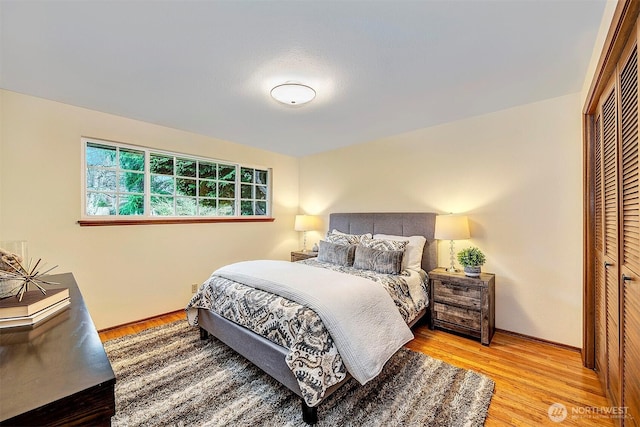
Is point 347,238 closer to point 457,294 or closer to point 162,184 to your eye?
point 457,294

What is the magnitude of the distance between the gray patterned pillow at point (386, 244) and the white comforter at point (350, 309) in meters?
0.81

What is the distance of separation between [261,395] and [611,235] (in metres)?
2.43

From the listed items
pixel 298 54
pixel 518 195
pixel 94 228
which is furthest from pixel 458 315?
pixel 94 228

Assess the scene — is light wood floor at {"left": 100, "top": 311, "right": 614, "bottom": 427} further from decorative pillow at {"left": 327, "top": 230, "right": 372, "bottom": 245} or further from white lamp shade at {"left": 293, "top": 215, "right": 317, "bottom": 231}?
white lamp shade at {"left": 293, "top": 215, "right": 317, "bottom": 231}

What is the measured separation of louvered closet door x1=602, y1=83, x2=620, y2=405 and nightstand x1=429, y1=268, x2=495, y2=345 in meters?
0.86

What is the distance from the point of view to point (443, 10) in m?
1.48

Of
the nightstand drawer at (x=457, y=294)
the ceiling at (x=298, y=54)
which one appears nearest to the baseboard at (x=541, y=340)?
the nightstand drawer at (x=457, y=294)

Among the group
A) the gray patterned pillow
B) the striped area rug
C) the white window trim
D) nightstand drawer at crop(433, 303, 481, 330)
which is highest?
the white window trim

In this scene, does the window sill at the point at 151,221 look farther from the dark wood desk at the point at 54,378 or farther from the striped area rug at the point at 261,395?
the dark wood desk at the point at 54,378

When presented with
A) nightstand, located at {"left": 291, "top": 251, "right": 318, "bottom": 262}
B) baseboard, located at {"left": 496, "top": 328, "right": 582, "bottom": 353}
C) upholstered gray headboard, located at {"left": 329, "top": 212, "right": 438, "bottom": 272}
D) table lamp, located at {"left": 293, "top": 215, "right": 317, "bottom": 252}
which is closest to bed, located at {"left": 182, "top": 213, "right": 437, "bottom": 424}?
upholstered gray headboard, located at {"left": 329, "top": 212, "right": 438, "bottom": 272}

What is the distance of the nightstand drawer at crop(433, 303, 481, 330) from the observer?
8.58 ft

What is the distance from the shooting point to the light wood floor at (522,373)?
1684mm

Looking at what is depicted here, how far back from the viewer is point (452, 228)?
9.20ft

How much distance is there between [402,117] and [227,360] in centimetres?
291
